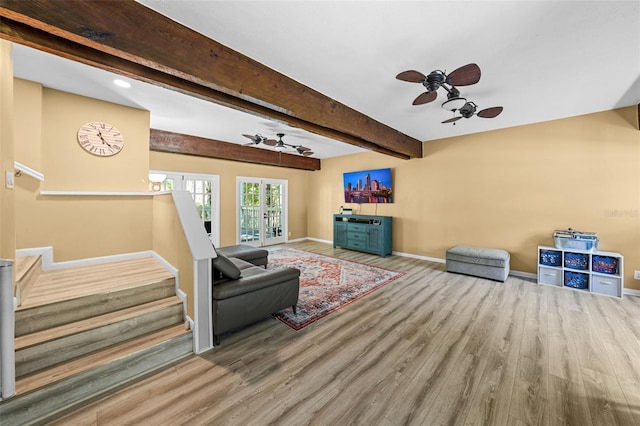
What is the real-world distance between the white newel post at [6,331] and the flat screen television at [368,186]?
610 cm

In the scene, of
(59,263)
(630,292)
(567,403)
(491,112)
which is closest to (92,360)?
(59,263)

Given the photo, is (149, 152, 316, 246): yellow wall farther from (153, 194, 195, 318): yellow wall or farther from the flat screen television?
(153, 194, 195, 318): yellow wall

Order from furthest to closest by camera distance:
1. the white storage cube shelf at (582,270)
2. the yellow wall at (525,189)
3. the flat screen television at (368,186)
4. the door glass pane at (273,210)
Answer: the door glass pane at (273,210), the flat screen television at (368,186), the yellow wall at (525,189), the white storage cube shelf at (582,270)

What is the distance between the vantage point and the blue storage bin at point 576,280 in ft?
12.0

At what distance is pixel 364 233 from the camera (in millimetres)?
6238

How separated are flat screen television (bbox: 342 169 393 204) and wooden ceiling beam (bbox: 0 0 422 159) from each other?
3.68 meters

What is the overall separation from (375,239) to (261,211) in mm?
3545

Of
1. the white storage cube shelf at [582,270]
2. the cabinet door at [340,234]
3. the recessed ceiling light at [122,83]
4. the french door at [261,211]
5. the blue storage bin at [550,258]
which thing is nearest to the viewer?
the recessed ceiling light at [122,83]

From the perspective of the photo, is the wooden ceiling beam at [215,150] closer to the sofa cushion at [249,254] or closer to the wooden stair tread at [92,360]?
the sofa cushion at [249,254]

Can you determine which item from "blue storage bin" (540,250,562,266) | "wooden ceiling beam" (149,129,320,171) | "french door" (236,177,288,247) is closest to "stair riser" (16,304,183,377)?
"wooden ceiling beam" (149,129,320,171)

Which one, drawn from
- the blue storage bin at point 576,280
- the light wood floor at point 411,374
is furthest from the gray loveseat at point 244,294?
the blue storage bin at point 576,280

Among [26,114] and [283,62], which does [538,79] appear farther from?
[26,114]

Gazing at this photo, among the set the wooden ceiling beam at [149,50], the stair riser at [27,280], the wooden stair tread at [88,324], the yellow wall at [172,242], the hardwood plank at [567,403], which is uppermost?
the wooden ceiling beam at [149,50]

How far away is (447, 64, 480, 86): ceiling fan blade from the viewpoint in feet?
6.65
